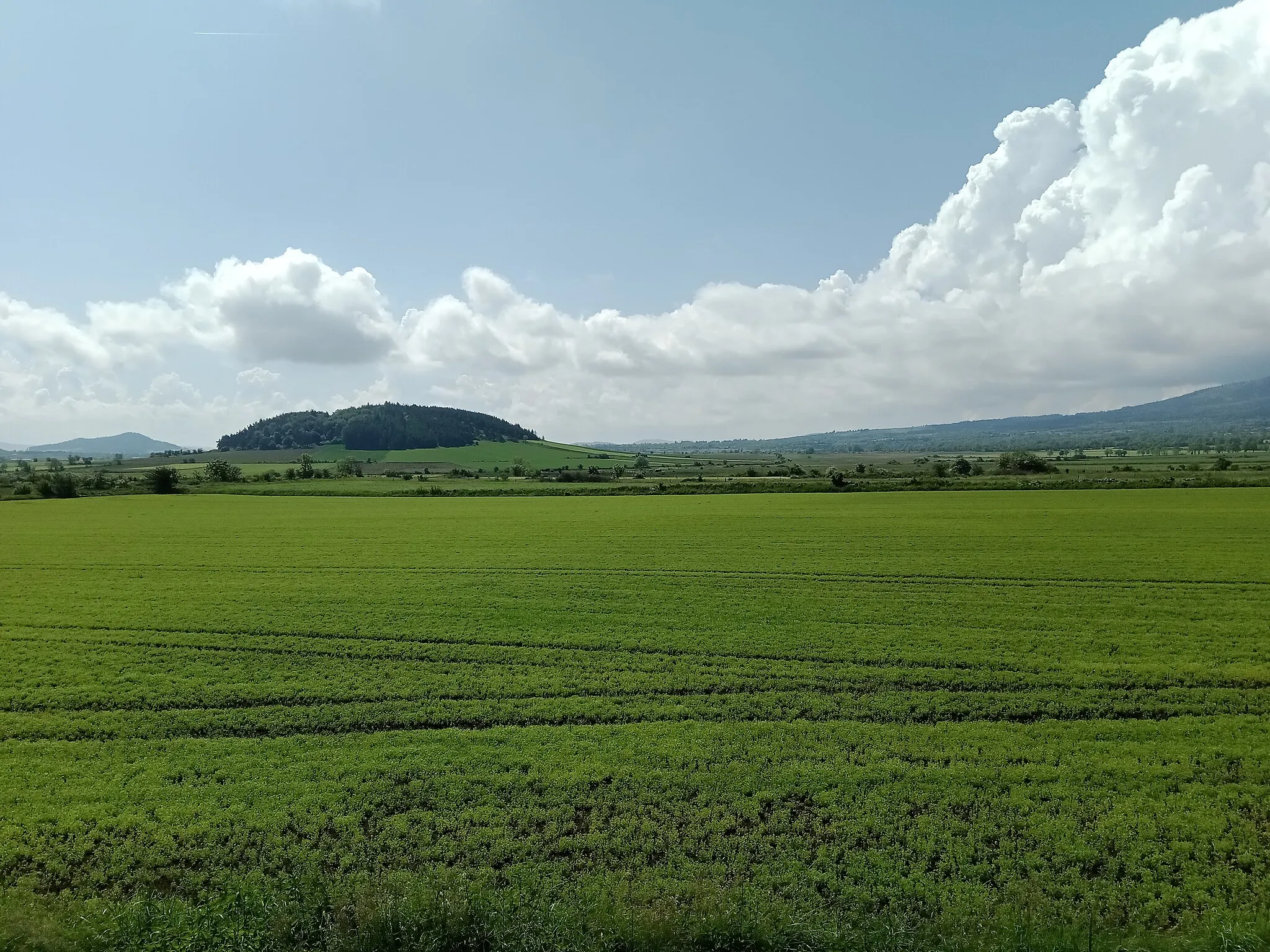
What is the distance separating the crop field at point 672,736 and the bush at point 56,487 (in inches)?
3291

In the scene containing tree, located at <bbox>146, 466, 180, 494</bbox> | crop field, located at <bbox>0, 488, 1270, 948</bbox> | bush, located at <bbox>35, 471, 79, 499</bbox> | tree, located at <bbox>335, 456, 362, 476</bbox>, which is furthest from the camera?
tree, located at <bbox>335, 456, 362, 476</bbox>

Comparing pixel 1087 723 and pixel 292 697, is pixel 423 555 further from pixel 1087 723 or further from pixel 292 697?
pixel 1087 723

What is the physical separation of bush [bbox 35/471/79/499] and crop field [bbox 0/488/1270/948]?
274ft

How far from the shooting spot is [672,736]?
1444cm

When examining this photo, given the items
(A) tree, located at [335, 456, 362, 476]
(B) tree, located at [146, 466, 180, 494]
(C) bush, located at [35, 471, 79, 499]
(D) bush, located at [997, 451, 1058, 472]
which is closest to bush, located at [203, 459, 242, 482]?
(B) tree, located at [146, 466, 180, 494]

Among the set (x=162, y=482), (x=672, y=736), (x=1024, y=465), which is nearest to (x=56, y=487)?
(x=162, y=482)

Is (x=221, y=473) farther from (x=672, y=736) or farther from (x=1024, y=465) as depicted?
(x=1024, y=465)

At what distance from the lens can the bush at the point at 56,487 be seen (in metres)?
94.1

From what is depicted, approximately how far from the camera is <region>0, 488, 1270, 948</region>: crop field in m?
10.3

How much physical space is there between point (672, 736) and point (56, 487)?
121 m

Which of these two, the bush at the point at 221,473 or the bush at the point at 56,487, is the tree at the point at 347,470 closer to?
the bush at the point at 221,473

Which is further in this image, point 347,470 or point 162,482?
point 347,470

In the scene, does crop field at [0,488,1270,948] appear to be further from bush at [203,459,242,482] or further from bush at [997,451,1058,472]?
bush at [203,459,242,482]

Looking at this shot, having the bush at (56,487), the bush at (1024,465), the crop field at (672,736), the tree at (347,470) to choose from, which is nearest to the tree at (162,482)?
the bush at (56,487)
